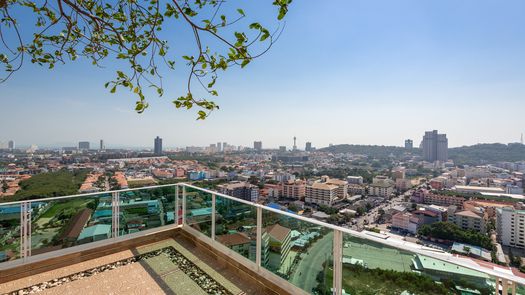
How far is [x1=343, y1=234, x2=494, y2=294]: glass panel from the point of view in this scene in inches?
48.8

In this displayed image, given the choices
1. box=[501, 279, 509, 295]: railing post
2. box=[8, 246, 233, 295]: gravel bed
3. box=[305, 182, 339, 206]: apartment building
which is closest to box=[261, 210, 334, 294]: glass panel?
box=[8, 246, 233, 295]: gravel bed

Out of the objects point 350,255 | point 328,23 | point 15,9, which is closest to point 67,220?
point 15,9

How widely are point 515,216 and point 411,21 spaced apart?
28.0 meters

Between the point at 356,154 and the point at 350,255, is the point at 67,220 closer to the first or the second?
the point at 350,255

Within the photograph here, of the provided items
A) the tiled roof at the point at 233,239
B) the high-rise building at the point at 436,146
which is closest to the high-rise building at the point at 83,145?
the tiled roof at the point at 233,239

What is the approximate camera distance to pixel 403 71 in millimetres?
15367

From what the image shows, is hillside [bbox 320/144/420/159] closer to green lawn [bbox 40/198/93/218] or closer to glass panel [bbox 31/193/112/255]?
glass panel [bbox 31/193/112/255]

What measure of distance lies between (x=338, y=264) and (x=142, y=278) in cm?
203

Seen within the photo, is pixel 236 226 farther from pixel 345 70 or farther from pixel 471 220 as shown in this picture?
pixel 471 220

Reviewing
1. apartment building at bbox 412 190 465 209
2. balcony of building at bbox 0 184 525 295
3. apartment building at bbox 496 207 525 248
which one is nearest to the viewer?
balcony of building at bbox 0 184 525 295

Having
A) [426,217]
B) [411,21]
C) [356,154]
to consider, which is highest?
[411,21]

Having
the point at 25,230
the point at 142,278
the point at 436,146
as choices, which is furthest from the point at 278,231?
the point at 436,146

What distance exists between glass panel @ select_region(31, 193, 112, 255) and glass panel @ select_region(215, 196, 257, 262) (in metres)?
1.57

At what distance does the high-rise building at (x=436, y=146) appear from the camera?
78.2 meters
